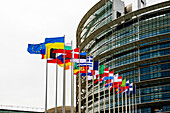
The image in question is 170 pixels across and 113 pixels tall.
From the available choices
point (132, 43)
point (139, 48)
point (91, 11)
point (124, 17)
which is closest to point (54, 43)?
point (132, 43)

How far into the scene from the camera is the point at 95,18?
9450cm

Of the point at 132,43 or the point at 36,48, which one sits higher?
the point at 132,43

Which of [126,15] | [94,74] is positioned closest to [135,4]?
[126,15]

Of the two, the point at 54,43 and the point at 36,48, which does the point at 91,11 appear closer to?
the point at 36,48

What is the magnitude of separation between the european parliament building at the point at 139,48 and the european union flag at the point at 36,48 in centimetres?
3105

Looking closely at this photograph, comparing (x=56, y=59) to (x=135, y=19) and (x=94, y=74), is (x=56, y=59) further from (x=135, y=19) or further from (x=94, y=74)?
(x=135, y=19)

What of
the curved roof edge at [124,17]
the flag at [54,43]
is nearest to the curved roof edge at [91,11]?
the curved roof edge at [124,17]

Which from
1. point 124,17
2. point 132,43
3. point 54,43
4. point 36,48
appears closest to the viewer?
point 54,43

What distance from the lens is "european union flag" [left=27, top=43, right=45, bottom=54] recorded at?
4369 centimetres

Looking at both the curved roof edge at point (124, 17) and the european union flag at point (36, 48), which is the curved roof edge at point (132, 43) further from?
the european union flag at point (36, 48)

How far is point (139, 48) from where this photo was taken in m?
82.2

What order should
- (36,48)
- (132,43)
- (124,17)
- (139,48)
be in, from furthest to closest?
1. (124,17)
2. (139,48)
3. (132,43)
4. (36,48)

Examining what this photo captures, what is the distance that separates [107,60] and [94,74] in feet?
116

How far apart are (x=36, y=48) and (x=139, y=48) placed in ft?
139
